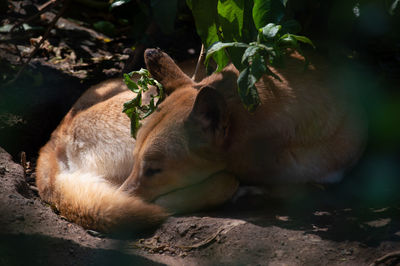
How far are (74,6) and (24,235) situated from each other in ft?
14.3

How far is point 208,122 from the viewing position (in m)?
3.36

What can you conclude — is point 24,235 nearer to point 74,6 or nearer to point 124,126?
point 124,126

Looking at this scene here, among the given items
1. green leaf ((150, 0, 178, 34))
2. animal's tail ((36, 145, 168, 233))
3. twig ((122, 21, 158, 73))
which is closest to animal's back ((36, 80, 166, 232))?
animal's tail ((36, 145, 168, 233))

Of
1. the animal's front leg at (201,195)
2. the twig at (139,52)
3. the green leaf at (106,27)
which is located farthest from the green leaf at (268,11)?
the green leaf at (106,27)

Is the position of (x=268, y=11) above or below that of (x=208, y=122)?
above

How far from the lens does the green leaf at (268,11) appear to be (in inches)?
122

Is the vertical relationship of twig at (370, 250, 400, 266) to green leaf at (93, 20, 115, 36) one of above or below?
below

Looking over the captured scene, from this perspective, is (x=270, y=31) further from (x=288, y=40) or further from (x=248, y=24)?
(x=248, y=24)

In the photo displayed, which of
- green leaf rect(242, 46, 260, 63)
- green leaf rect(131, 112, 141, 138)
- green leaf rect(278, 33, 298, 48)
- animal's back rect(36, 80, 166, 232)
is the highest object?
green leaf rect(278, 33, 298, 48)

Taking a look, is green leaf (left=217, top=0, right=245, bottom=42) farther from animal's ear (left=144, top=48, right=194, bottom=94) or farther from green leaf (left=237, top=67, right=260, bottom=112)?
animal's ear (left=144, top=48, right=194, bottom=94)

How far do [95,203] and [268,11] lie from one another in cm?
185

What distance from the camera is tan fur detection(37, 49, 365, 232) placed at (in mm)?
3389

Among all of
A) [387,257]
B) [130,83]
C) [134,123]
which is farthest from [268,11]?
[387,257]

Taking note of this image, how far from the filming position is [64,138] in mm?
4383
